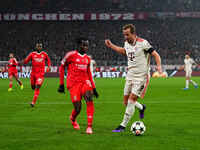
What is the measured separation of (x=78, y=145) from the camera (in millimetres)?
6547

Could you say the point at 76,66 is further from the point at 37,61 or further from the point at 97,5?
the point at 97,5

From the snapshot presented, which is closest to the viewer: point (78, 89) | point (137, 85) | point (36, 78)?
point (137, 85)

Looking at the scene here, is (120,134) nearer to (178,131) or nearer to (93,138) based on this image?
(93,138)

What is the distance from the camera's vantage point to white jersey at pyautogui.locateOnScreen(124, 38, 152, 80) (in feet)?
26.0

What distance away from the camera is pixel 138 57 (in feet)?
26.2

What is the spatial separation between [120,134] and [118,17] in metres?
44.5

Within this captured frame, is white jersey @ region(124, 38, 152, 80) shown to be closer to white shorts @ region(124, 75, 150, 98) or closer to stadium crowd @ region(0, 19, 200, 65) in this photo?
white shorts @ region(124, 75, 150, 98)

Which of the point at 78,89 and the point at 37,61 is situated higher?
the point at 37,61

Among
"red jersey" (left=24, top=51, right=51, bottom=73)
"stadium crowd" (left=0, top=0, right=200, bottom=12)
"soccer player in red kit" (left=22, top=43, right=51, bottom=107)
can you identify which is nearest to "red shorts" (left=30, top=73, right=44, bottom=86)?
"soccer player in red kit" (left=22, top=43, right=51, bottom=107)

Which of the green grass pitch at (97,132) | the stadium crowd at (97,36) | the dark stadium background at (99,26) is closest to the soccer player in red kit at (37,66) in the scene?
the green grass pitch at (97,132)

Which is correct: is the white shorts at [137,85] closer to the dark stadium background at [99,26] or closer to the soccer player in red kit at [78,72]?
the soccer player in red kit at [78,72]

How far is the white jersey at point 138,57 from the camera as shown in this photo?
793cm

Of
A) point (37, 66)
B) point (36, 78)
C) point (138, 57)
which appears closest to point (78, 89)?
point (138, 57)

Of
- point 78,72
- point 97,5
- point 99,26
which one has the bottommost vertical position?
point 78,72
